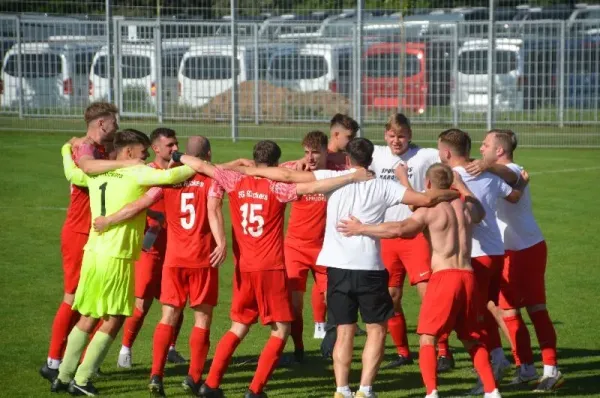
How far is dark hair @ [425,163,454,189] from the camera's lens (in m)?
9.16

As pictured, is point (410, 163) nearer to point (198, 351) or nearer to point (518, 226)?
point (518, 226)

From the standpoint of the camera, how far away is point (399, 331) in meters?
11.0

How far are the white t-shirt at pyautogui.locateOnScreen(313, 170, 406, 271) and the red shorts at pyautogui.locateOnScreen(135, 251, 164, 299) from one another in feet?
7.61

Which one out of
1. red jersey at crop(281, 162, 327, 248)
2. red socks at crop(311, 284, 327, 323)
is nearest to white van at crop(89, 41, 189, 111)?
red socks at crop(311, 284, 327, 323)

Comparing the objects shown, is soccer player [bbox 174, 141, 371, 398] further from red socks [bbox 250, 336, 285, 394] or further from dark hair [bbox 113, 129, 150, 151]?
dark hair [bbox 113, 129, 150, 151]

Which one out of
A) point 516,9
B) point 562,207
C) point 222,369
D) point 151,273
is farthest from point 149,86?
point 222,369

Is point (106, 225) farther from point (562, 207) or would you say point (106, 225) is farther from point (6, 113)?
point (6, 113)

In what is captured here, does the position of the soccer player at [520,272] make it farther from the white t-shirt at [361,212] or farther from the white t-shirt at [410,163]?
the white t-shirt at [361,212]

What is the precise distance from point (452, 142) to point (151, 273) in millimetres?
3183

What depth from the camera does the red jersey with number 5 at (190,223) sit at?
9742 millimetres

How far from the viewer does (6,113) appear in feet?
89.0

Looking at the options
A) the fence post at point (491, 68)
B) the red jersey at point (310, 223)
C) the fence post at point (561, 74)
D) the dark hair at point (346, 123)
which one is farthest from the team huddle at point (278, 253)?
the fence post at point (561, 74)

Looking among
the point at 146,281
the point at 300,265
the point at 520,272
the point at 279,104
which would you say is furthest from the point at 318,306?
the point at 279,104

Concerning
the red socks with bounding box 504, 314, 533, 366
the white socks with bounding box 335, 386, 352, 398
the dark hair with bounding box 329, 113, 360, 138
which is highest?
the dark hair with bounding box 329, 113, 360, 138
